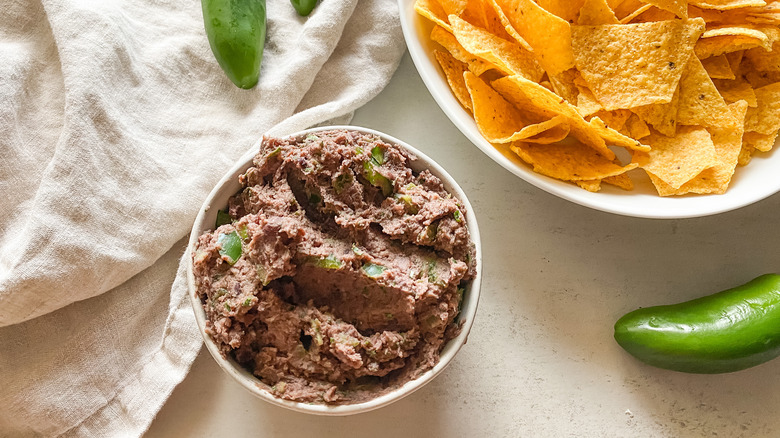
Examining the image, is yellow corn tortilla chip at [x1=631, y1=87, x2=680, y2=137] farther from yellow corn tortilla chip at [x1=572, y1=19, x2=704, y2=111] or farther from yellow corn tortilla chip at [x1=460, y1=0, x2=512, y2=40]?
yellow corn tortilla chip at [x1=460, y1=0, x2=512, y2=40]

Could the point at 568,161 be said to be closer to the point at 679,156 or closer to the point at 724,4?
the point at 679,156

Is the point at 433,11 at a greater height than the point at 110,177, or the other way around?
the point at 433,11

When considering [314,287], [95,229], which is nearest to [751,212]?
[314,287]

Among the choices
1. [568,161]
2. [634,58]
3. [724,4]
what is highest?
[724,4]

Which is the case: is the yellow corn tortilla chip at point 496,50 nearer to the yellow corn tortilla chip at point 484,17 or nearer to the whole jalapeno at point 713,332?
the yellow corn tortilla chip at point 484,17

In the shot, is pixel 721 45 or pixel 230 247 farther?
pixel 721 45

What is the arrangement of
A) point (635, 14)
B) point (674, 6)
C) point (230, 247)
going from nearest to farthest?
1. point (230, 247)
2. point (674, 6)
3. point (635, 14)

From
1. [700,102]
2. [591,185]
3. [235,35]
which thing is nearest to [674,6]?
[700,102]

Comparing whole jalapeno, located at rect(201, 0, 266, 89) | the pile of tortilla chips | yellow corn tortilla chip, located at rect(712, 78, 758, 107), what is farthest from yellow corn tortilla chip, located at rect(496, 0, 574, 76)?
whole jalapeno, located at rect(201, 0, 266, 89)

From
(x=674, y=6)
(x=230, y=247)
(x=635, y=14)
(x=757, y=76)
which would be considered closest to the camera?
(x=230, y=247)
